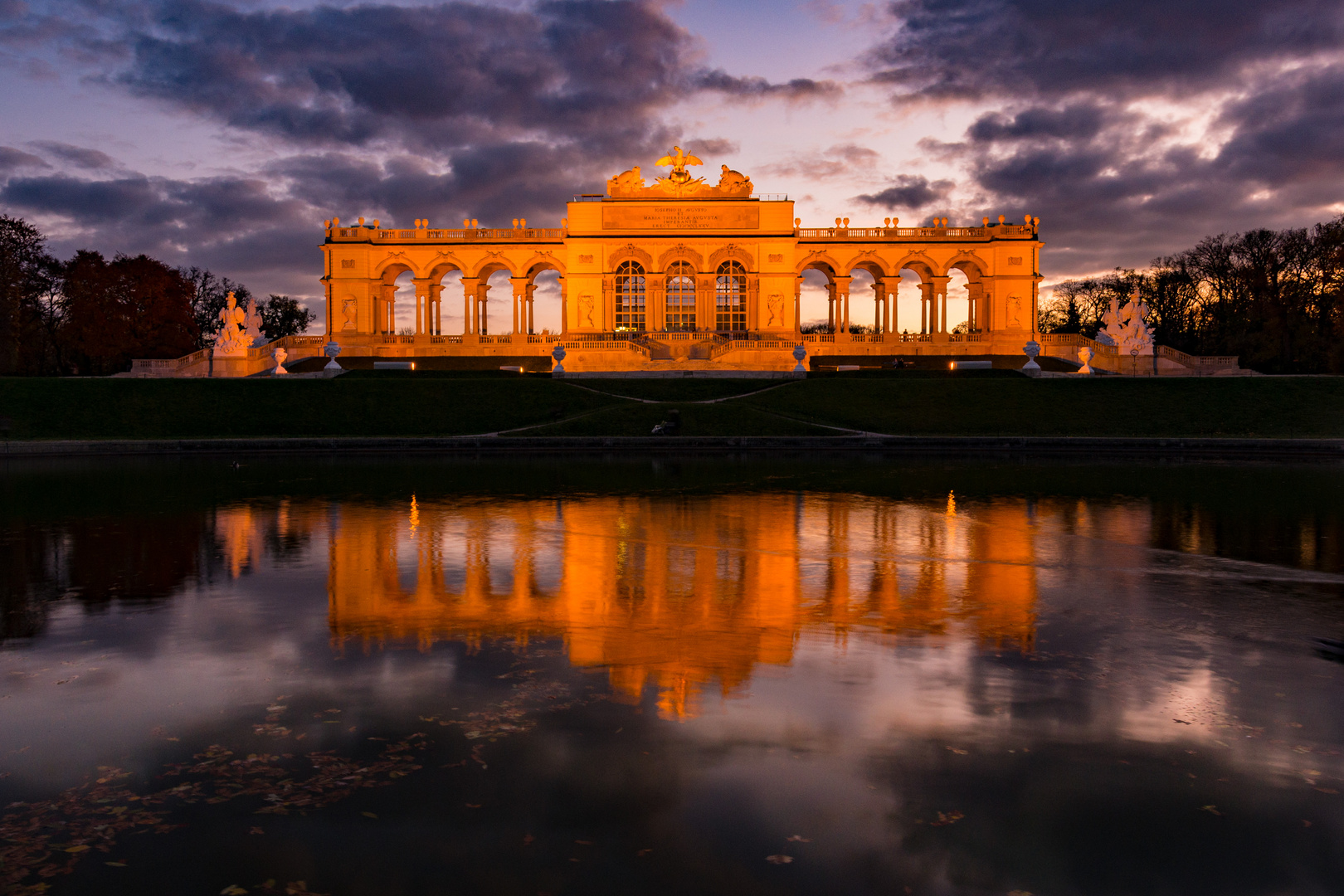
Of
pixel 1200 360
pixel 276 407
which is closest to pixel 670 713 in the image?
pixel 276 407

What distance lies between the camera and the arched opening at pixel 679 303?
68.1 m

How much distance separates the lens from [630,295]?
67.8m

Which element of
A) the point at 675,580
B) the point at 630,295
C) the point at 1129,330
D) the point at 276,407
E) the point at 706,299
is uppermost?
the point at 630,295

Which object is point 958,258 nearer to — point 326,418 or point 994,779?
point 326,418

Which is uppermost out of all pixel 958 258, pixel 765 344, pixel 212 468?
pixel 958 258

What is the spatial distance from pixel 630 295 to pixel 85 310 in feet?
126

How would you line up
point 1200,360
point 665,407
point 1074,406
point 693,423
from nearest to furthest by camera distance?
point 693,423 < point 665,407 < point 1074,406 < point 1200,360

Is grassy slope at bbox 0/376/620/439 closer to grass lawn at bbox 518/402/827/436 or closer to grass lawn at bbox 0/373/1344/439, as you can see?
grass lawn at bbox 0/373/1344/439

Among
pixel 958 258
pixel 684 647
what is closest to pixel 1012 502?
pixel 684 647

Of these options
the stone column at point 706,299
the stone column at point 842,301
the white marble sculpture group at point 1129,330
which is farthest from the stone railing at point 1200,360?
the stone column at point 706,299

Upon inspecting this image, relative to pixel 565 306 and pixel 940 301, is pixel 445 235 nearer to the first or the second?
pixel 565 306

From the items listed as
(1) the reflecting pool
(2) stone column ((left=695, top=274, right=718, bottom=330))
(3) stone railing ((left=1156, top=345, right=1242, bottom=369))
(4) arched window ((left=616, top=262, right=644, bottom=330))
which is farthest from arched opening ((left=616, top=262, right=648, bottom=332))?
(1) the reflecting pool

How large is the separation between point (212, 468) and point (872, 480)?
1959 centimetres

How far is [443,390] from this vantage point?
42.9 metres
